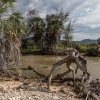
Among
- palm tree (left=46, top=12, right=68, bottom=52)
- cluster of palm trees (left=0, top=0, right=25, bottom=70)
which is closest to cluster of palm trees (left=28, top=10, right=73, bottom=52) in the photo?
palm tree (left=46, top=12, right=68, bottom=52)

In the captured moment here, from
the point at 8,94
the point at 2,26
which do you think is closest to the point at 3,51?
the point at 2,26

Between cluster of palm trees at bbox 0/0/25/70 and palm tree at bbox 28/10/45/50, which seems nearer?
cluster of palm trees at bbox 0/0/25/70

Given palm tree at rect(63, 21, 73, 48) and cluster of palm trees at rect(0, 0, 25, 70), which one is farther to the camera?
palm tree at rect(63, 21, 73, 48)

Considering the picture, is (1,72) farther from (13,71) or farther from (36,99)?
(36,99)

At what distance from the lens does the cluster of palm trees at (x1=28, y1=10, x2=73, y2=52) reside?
40.2 metres

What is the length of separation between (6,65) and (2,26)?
81.0 inches

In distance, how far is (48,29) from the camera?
134 ft

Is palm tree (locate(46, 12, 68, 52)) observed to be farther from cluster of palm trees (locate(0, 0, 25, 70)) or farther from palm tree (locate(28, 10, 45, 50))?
cluster of palm trees (locate(0, 0, 25, 70))

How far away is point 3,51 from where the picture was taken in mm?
13336

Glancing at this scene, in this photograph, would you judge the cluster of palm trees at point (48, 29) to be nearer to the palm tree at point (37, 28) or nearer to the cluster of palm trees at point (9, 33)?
the palm tree at point (37, 28)

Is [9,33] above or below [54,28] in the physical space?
below

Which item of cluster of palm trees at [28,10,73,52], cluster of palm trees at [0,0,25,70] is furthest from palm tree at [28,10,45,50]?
cluster of palm trees at [0,0,25,70]

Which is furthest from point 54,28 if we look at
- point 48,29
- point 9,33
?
point 9,33

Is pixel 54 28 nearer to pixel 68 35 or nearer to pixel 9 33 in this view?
pixel 68 35
